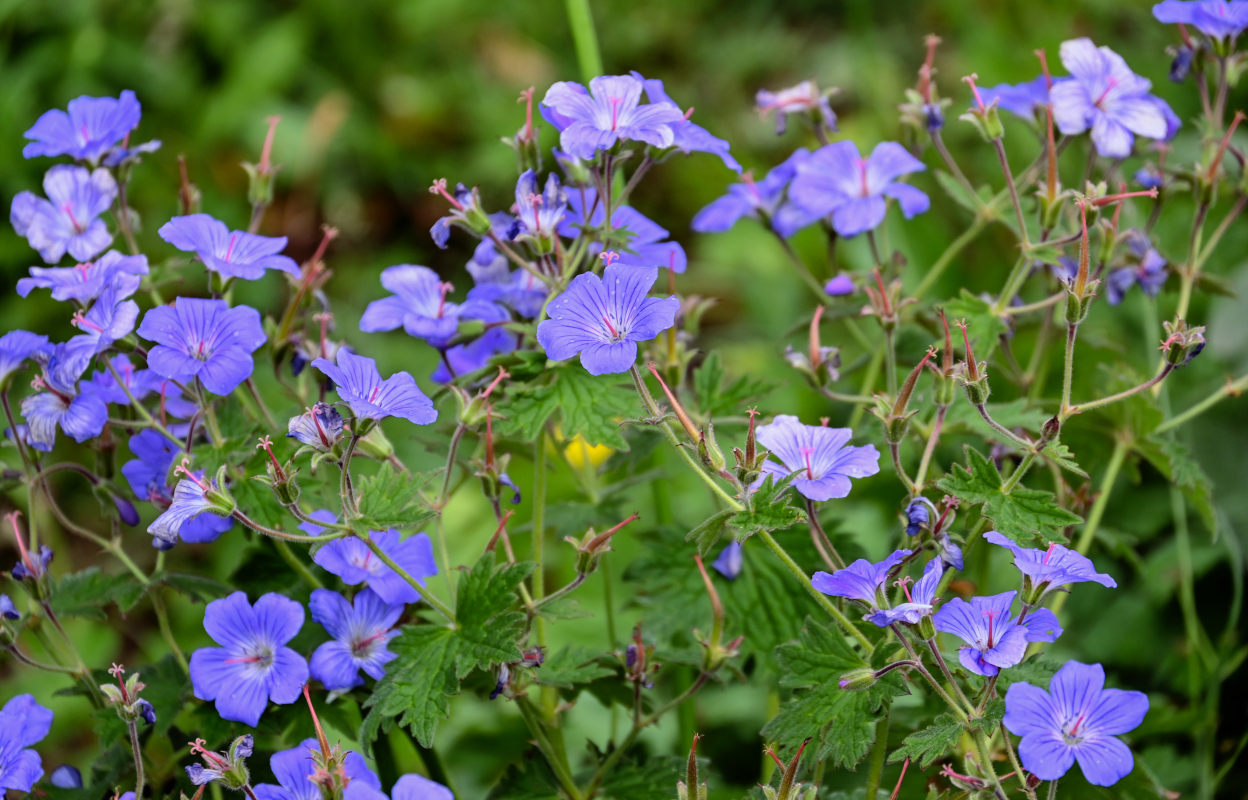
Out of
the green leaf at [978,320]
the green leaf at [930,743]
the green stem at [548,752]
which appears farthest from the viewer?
the green leaf at [978,320]

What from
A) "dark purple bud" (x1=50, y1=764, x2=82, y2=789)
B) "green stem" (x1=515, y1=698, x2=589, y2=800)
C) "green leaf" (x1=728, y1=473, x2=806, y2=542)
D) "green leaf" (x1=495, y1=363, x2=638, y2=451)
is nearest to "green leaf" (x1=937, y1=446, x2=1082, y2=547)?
"green leaf" (x1=728, y1=473, x2=806, y2=542)

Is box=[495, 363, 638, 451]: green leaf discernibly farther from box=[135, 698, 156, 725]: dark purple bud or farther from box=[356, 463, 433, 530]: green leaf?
box=[135, 698, 156, 725]: dark purple bud

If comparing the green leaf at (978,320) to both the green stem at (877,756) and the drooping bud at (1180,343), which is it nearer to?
the drooping bud at (1180,343)

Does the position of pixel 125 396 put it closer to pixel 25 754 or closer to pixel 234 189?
pixel 25 754

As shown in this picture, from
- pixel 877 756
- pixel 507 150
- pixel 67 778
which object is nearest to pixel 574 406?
pixel 877 756

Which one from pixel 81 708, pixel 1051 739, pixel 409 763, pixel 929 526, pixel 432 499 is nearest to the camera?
pixel 1051 739

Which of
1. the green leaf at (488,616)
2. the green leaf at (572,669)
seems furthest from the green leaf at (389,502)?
the green leaf at (572,669)

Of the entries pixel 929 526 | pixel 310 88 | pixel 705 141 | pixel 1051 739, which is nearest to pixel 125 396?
pixel 705 141
